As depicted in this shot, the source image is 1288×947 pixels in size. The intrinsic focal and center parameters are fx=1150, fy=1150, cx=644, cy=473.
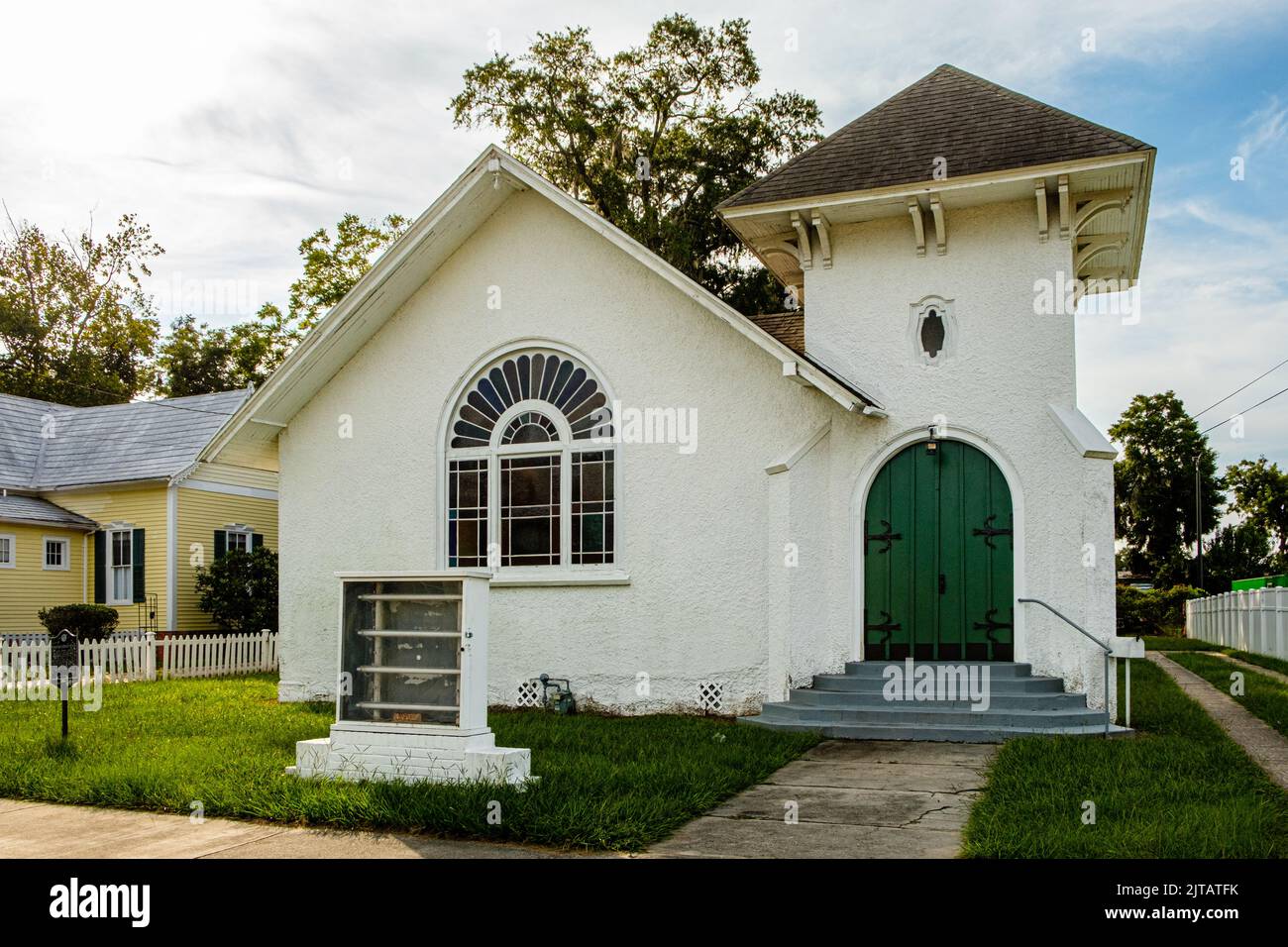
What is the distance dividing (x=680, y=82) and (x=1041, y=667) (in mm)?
26109

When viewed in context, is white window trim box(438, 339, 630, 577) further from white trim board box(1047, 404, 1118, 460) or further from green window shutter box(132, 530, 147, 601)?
green window shutter box(132, 530, 147, 601)

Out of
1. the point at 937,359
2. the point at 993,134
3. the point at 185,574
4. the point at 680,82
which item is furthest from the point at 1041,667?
the point at 680,82

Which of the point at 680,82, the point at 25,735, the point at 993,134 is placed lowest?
the point at 25,735

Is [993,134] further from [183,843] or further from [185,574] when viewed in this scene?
[185,574]

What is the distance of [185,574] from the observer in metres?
25.2

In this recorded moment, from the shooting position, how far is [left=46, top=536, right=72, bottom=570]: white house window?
84.1 ft

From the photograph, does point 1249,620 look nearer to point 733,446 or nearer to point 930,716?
point 930,716

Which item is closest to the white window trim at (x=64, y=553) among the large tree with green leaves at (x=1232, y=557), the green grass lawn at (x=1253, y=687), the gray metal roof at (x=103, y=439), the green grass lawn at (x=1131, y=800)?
the gray metal roof at (x=103, y=439)

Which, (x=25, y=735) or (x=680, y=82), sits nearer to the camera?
(x=25, y=735)

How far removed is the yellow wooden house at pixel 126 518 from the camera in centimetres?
2489

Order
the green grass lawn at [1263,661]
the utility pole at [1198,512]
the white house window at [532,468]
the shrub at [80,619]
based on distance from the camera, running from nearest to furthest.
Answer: the white house window at [532,468] < the green grass lawn at [1263,661] < the shrub at [80,619] < the utility pole at [1198,512]

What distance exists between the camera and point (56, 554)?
25953 mm

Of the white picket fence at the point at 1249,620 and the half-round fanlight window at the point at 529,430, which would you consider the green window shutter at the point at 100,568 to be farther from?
the white picket fence at the point at 1249,620

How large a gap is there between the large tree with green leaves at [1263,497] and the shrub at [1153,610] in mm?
13934
